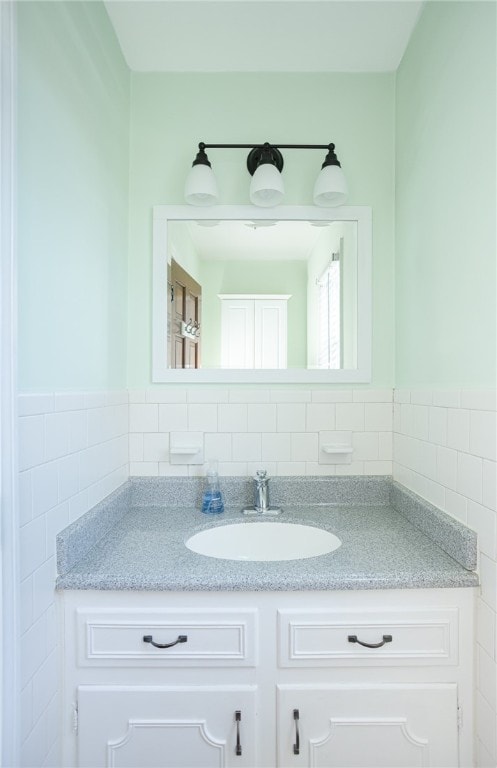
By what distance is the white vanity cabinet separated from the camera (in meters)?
1.03

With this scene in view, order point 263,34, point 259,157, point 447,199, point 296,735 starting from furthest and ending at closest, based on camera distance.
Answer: point 259,157, point 263,34, point 447,199, point 296,735

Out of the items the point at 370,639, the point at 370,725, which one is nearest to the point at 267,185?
the point at 370,639

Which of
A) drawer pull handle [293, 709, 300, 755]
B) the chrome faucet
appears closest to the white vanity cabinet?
drawer pull handle [293, 709, 300, 755]

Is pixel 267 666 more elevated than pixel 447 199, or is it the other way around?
pixel 447 199

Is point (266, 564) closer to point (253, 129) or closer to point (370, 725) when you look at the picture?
point (370, 725)

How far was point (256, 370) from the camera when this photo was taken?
1612 millimetres

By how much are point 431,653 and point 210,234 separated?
59.6 inches

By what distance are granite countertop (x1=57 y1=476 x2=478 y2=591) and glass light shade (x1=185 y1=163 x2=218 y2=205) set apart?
114cm

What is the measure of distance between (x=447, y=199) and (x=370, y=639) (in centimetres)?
121

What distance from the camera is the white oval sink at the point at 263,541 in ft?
4.56

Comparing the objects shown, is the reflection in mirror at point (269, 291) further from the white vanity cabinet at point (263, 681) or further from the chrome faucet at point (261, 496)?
the white vanity cabinet at point (263, 681)

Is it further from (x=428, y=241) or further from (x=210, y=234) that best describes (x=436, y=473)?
(x=210, y=234)

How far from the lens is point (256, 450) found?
1.63 m

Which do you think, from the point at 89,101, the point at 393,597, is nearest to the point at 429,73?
the point at 89,101
